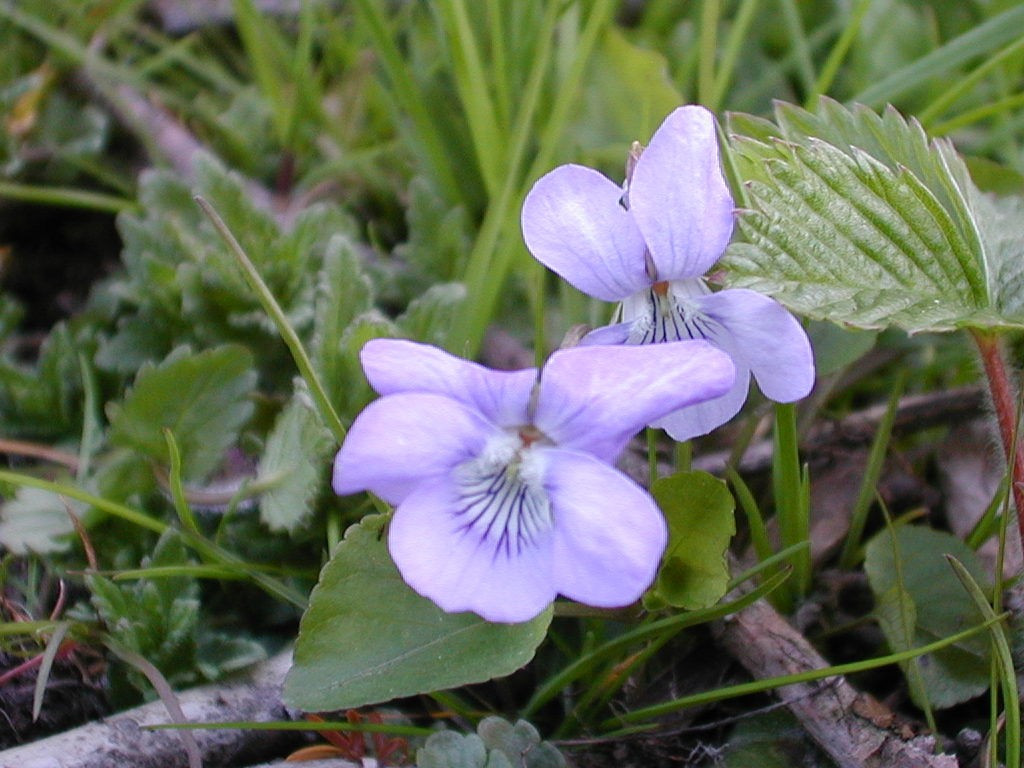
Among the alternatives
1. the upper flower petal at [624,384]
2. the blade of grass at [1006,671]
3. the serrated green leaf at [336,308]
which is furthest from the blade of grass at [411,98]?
the blade of grass at [1006,671]

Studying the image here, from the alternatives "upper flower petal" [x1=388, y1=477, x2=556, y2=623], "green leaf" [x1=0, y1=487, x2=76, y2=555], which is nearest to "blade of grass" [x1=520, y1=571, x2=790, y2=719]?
"upper flower petal" [x1=388, y1=477, x2=556, y2=623]

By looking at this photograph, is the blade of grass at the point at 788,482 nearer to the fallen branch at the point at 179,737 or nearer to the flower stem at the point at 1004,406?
the flower stem at the point at 1004,406

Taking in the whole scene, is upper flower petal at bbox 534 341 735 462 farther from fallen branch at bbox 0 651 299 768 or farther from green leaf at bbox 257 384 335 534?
fallen branch at bbox 0 651 299 768

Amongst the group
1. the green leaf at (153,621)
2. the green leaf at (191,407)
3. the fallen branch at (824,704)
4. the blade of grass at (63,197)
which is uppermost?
the blade of grass at (63,197)

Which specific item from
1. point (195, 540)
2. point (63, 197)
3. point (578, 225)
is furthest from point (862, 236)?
point (63, 197)

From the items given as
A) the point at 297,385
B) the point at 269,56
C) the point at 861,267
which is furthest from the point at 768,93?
the point at 297,385

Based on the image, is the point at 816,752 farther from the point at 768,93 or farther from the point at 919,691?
the point at 768,93
